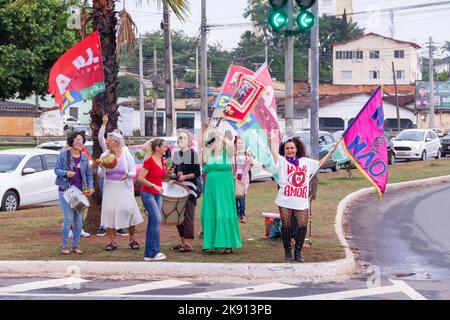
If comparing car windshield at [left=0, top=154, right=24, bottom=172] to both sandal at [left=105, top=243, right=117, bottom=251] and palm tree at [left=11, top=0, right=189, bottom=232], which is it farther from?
sandal at [left=105, top=243, right=117, bottom=251]

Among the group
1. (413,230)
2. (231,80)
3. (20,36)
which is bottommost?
(413,230)

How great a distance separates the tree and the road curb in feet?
80.9

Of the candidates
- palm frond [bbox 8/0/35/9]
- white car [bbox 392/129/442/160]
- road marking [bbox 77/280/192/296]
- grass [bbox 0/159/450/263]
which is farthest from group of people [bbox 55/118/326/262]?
white car [bbox 392/129/442/160]

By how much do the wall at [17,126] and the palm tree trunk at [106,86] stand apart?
→ 53.5 meters

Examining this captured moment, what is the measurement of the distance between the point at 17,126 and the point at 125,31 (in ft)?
175

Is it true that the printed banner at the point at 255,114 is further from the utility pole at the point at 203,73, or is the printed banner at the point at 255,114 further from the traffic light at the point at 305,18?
the utility pole at the point at 203,73

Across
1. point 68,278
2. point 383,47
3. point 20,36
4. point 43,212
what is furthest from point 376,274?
point 383,47

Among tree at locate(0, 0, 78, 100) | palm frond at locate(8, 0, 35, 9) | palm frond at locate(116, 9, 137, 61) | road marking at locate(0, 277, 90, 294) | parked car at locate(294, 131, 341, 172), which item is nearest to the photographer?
road marking at locate(0, 277, 90, 294)

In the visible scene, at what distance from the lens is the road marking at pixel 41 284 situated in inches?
376

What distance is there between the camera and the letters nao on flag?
1328 cm

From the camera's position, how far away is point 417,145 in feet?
132
